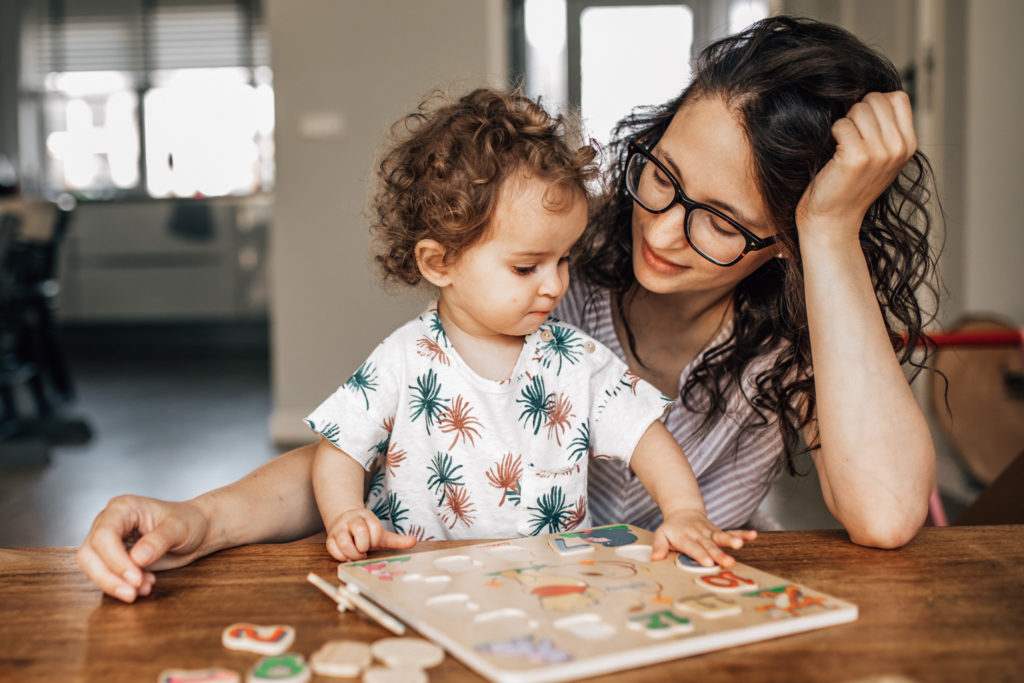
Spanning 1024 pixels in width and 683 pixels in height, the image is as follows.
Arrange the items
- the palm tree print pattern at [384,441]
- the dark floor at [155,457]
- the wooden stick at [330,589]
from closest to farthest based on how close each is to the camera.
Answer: the wooden stick at [330,589], the palm tree print pattern at [384,441], the dark floor at [155,457]

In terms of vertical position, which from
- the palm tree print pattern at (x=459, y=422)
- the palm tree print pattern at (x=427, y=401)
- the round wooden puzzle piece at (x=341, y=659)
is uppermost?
the palm tree print pattern at (x=427, y=401)

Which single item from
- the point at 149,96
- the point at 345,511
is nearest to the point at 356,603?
the point at 345,511

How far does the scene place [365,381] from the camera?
917 mm

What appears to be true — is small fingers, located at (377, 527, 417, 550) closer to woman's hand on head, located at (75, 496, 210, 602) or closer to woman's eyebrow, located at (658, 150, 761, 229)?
woman's hand on head, located at (75, 496, 210, 602)

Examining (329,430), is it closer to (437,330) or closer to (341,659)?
(437,330)

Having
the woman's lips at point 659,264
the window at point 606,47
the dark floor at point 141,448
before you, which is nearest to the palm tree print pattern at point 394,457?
the woman's lips at point 659,264

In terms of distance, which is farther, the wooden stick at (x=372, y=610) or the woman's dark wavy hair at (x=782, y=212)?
the woman's dark wavy hair at (x=782, y=212)

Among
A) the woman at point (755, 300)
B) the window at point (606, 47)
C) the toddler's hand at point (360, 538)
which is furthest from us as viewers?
the window at point (606, 47)

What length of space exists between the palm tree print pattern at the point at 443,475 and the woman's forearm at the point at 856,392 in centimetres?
36

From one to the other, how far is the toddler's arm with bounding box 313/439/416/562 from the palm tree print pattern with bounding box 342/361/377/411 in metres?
0.06

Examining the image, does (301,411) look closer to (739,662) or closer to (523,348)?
(523,348)

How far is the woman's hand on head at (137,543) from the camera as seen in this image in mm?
606

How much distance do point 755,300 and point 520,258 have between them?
0.37 m

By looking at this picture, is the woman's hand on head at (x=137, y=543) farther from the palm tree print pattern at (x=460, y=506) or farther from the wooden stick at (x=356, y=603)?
the palm tree print pattern at (x=460, y=506)
